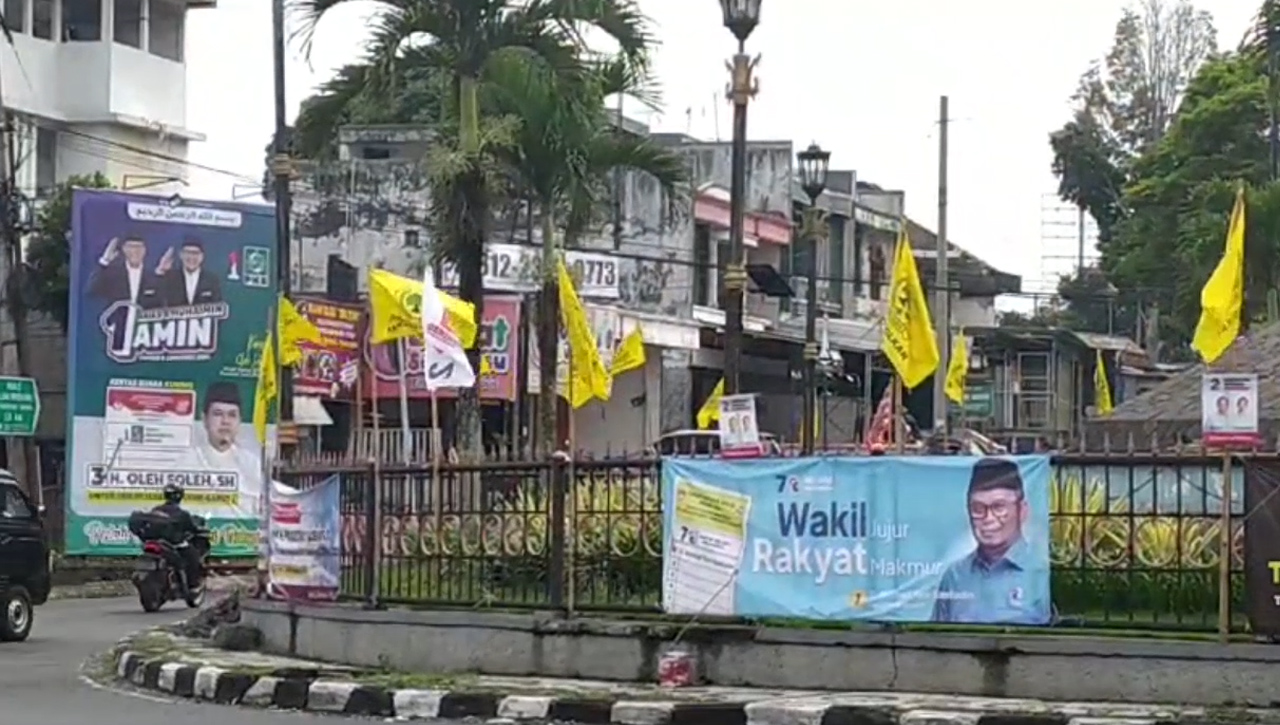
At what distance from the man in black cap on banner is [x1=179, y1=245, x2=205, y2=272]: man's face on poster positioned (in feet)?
72.5

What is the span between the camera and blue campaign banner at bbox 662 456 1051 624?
1448cm

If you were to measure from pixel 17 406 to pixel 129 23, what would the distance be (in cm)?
1585

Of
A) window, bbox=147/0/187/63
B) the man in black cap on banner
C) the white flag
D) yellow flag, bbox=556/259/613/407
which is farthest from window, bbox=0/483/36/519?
window, bbox=147/0/187/63

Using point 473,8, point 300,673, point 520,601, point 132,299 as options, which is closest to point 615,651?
point 520,601

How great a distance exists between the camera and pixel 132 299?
33906 millimetres

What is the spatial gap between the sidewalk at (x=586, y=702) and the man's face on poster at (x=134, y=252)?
1695 cm

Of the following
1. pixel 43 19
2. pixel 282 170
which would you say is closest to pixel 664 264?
pixel 43 19

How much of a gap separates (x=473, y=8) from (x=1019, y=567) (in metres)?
9.66

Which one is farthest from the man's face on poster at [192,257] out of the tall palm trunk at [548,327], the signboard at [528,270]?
the tall palm trunk at [548,327]

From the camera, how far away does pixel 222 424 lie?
34.6 meters

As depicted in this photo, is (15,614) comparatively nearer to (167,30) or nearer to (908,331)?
(908,331)

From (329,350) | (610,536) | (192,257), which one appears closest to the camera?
(610,536)

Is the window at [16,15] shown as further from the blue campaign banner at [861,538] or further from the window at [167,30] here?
the blue campaign banner at [861,538]

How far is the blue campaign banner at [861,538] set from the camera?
14.5m
